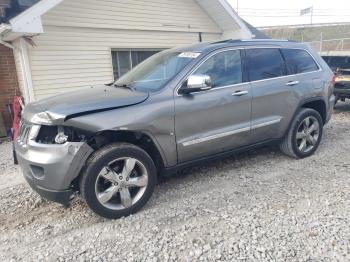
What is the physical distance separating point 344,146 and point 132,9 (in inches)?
257

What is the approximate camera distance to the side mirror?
351 cm

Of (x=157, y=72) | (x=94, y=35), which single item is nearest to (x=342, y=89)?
(x=157, y=72)

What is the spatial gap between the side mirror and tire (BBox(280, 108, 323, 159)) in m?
1.89

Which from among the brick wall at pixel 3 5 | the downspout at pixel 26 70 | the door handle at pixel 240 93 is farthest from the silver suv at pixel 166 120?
the brick wall at pixel 3 5

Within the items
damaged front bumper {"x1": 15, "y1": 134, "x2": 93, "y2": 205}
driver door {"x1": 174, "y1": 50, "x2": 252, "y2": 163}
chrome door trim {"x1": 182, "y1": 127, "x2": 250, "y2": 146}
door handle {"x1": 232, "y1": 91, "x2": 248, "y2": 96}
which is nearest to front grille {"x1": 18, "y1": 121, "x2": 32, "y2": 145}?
damaged front bumper {"x1": 15, "y1": 134, "x2": 93, "y2": 205}

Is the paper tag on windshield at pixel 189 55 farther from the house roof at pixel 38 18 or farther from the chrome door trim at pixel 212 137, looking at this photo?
the house roof at pixel 38 18

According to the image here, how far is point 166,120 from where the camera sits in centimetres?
348

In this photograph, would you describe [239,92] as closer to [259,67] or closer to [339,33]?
[259,67]

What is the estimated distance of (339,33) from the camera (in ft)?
129

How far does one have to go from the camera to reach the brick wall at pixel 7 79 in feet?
24.4

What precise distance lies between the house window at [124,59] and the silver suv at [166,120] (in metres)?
4.58

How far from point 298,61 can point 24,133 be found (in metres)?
4.05

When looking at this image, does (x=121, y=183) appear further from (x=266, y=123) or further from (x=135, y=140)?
→ (x=266, y=123)

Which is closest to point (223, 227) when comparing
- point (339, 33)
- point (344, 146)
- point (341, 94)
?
point (344, 146)
